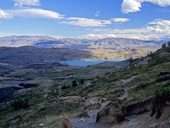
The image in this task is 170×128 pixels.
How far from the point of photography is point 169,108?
27797mm

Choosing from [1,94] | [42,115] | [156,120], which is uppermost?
[156,120]

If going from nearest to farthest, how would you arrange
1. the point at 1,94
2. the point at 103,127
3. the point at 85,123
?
the point at 103,127
the point at 85,123
the point at 1,94

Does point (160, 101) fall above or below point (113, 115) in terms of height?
above

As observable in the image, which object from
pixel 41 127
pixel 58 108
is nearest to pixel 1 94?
pixel 58 108

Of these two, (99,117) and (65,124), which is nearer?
(65,124)

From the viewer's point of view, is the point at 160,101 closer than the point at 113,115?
Yes

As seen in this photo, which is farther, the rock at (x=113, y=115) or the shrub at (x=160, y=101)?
the rock at (x=113, y=115)

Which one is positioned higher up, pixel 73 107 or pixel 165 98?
pixel 165 98

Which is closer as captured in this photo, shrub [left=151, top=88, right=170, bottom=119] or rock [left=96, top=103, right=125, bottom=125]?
shrub [left=151, top=88, right=170, bottom=119]

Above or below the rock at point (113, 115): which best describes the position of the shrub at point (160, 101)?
above

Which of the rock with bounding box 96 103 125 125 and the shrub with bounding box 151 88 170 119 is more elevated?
the shrub with bounding box 151 88 170 119

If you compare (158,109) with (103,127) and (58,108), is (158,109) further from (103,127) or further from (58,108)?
(58,108)

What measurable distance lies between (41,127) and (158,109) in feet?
43.9

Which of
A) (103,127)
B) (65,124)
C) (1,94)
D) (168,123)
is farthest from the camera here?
(1,94)
